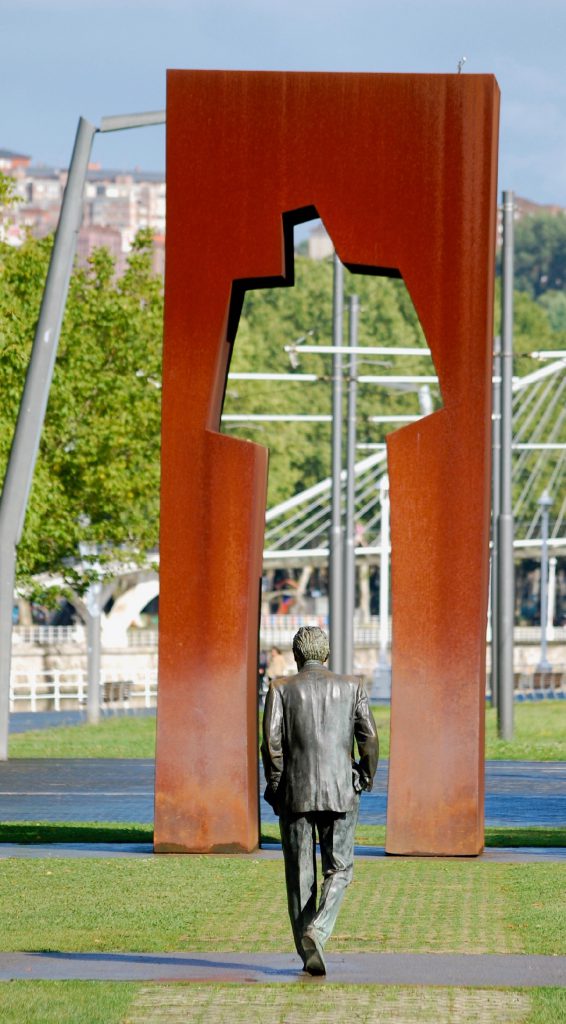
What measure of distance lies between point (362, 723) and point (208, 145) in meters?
6.94

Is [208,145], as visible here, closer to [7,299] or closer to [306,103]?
[306,103]

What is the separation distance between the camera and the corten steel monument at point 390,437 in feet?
50.6

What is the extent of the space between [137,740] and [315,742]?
22543mm

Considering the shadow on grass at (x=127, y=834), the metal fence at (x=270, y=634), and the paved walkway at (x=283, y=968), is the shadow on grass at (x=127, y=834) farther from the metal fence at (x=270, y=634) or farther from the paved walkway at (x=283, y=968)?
the metal fence at (x=270, y=634)

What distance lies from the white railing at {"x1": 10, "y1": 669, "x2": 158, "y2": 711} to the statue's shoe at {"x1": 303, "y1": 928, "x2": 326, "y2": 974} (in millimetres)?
25890

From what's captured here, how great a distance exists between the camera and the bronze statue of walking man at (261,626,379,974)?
32.6ft

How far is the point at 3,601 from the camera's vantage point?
25703 millimetres

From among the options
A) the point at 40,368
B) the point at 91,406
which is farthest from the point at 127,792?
the point at 91,406

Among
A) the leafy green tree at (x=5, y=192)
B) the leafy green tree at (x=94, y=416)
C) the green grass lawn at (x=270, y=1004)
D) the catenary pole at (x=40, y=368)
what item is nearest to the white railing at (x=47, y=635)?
the leafy green tree at (x=94, y=416)

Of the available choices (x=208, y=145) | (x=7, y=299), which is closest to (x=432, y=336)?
(x=208, y=145)

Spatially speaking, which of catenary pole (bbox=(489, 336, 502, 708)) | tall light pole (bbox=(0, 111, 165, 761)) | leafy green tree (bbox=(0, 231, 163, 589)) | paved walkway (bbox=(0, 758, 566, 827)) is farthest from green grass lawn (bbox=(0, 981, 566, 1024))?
leafy green tree (bbox=(0, 231, 163, 589))

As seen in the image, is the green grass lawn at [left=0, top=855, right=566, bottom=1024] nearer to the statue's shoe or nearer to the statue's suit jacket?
the statue's shoe

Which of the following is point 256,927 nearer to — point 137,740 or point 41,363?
point 41,363

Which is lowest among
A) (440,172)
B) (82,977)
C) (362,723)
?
(82,977)
